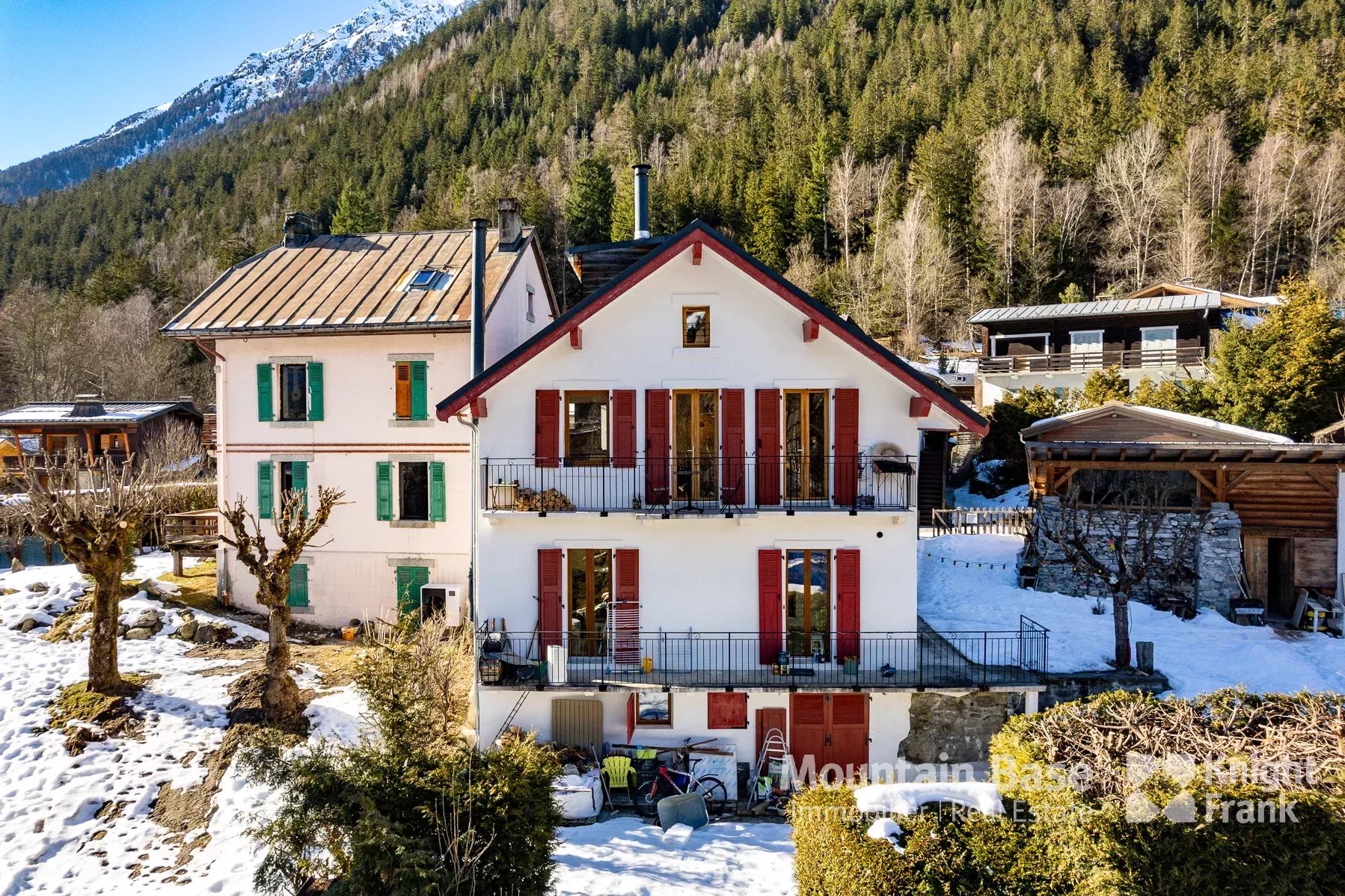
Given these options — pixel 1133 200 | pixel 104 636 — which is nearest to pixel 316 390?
pixel 104 636

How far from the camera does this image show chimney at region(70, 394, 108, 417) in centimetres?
3906

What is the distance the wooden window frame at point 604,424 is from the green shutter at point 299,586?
387 inches

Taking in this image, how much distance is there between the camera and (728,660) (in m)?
13.6

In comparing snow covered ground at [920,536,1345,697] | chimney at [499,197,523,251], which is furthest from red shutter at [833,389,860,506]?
chimney at [499,197,523,251]

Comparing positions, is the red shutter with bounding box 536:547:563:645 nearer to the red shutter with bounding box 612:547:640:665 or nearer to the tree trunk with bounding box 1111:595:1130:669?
the red shutter with bounding box 612:547:640:665

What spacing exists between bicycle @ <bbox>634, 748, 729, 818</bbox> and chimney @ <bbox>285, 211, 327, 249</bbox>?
Answer: 19.8 metres

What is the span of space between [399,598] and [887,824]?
566 inches

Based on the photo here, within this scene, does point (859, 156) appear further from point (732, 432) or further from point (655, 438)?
point (655, 438)

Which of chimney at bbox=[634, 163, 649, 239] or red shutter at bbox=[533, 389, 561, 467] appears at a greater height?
chimney at bbox=[634, 163, 649, 239]

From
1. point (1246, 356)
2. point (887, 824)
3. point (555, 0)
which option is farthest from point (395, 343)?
point (555, 0)

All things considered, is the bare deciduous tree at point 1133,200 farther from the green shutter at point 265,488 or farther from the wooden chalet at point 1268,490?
the green shutter at point 265,488

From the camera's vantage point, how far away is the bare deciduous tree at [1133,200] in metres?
51.7

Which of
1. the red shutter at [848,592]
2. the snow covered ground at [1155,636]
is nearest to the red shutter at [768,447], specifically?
the red shutter at [848,592]

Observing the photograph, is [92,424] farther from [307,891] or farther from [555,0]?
[555,0]
